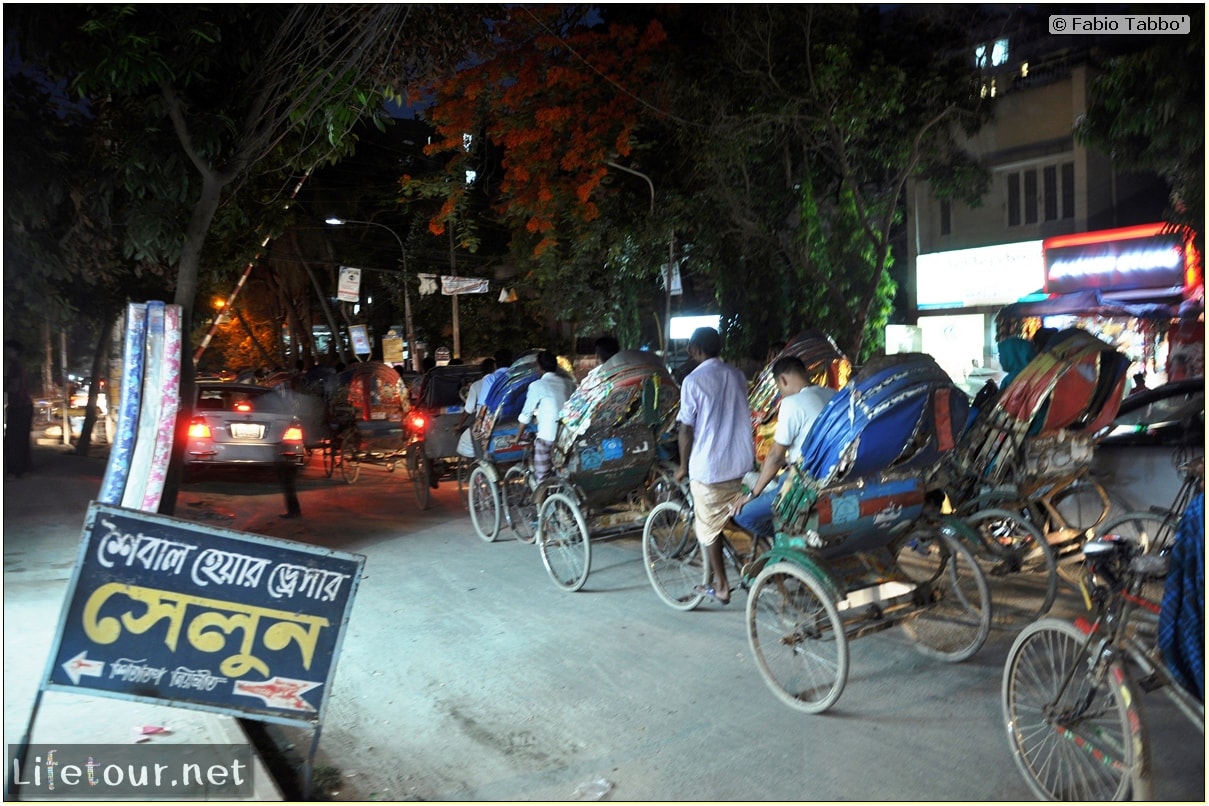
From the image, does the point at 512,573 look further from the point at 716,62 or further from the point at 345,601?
the point at 716,62

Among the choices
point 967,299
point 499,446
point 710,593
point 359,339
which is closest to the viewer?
point 710,593

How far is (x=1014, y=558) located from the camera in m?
6.04

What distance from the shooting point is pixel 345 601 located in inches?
159

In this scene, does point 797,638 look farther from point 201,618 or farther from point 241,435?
point 241,435

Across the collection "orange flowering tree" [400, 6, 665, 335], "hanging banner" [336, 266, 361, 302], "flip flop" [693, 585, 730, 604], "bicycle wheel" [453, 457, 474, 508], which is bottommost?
"flip flop" [693, 585, 730, 604]

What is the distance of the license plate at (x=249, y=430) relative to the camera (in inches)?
526

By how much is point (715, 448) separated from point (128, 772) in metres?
3.72

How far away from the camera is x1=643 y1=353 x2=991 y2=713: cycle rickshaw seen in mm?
4766

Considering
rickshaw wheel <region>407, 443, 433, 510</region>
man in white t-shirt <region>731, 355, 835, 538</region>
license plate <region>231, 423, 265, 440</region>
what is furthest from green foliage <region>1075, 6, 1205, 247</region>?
license plate <region>231, 423, 265, 440</region>

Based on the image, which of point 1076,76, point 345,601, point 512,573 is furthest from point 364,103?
point 1076,76

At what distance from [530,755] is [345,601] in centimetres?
125

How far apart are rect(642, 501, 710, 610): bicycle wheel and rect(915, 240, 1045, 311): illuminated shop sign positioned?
13.0 metres

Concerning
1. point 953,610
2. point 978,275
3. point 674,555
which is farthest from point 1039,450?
point 978,275

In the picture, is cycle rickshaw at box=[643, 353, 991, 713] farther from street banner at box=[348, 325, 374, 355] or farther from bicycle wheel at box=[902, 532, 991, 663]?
street banner at box=[348, 325, 374, 355]
